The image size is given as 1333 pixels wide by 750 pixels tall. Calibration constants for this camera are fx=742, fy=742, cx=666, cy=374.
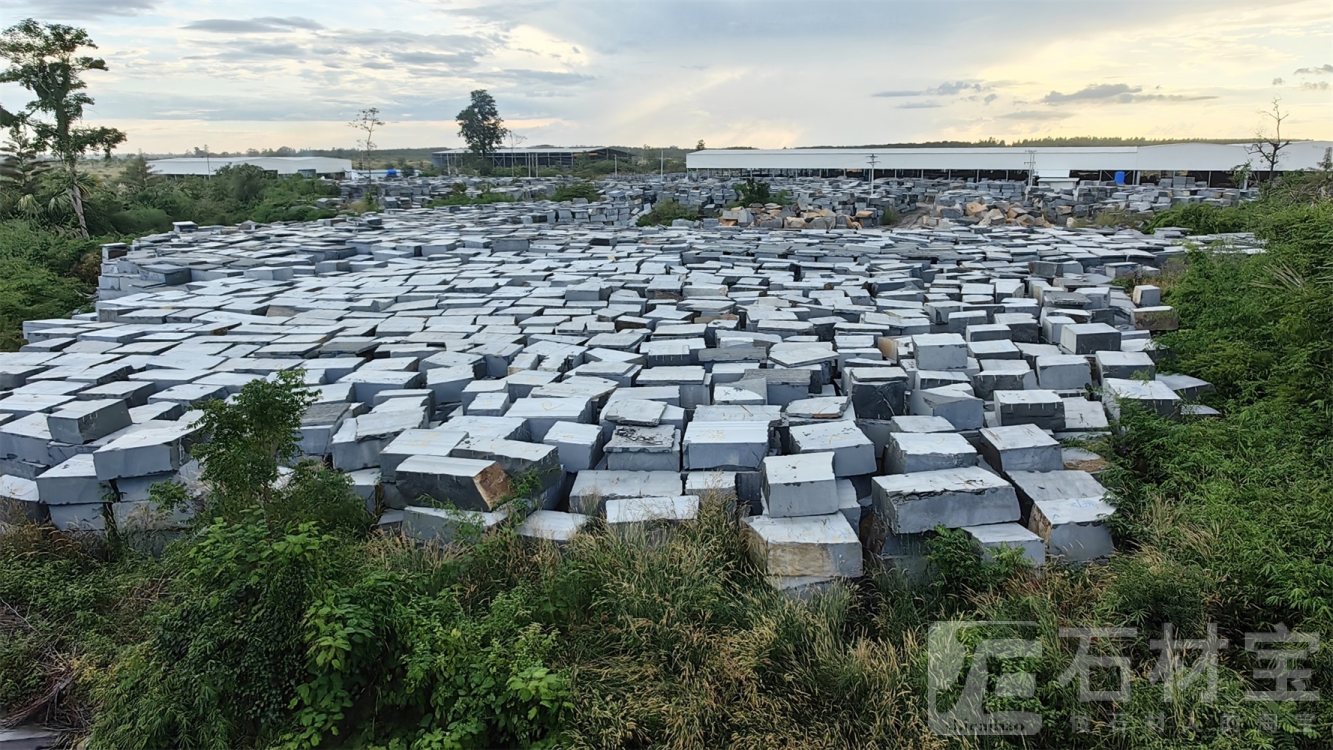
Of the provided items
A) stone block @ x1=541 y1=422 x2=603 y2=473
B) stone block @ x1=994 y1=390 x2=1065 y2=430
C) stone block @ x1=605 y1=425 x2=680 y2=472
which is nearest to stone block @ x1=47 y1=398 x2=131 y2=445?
stone block @ x1=541 y1=422 x2=603 y2=473

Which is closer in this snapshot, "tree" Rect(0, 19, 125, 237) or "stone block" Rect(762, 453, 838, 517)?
"stone block" Rect(762, 453, 838, 517)

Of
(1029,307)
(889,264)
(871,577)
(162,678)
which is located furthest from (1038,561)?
(889,264)

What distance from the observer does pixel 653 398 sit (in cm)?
609

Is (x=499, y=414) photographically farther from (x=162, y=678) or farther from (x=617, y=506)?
(x=162, y=678)

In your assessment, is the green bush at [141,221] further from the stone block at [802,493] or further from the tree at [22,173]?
the stone block at [802,493]

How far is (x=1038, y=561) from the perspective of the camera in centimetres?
431

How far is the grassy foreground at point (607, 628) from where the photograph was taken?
3307mm

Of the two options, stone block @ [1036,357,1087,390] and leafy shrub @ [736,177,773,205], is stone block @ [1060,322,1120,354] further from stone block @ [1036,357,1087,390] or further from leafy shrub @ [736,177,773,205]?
leafy shrub @ [736,177,773,205]

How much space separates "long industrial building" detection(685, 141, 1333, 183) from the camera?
33656 millimetres

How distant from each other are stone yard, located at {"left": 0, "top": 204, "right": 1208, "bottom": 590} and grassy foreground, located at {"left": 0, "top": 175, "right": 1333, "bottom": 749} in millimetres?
310

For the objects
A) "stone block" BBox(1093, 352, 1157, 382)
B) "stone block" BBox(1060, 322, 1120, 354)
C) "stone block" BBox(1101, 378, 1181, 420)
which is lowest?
"stone block" BBox(1101, 378, 1181, 420)

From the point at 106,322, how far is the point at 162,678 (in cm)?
805

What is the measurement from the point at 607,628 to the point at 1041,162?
44552mm

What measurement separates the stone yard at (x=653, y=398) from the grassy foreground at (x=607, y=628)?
310 mm
